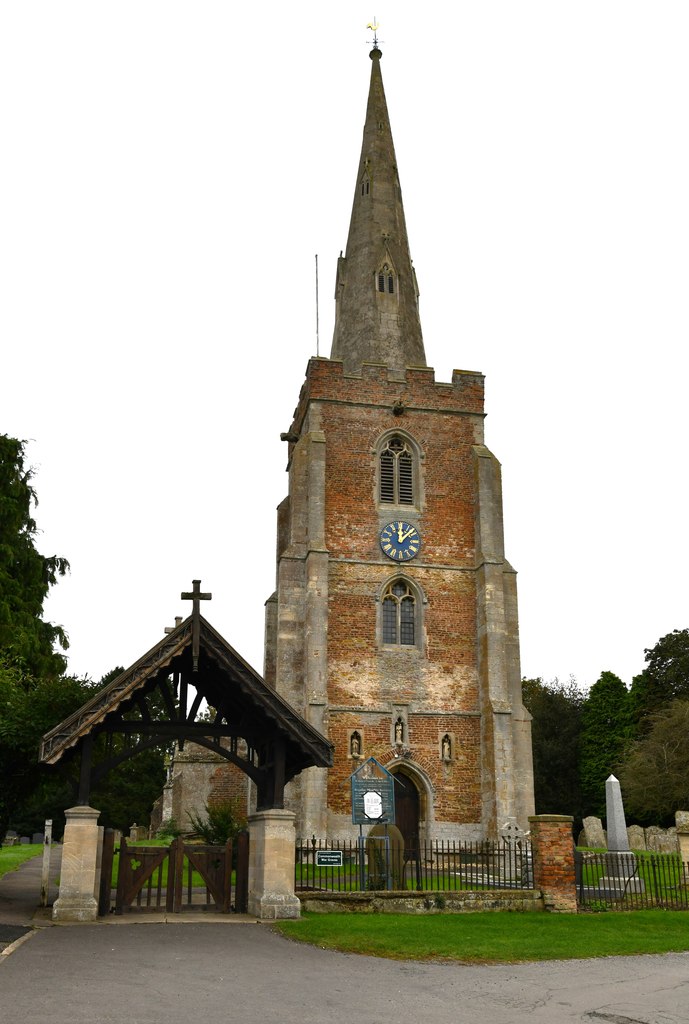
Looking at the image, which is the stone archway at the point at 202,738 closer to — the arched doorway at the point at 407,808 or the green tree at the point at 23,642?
the green tree at the point at 23,642

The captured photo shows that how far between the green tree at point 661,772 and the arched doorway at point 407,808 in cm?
1803

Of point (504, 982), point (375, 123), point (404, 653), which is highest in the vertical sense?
point (375, 123)

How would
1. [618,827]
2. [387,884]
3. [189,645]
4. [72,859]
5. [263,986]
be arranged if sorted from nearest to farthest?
1. [263,986]
2. [72,859]
3. [189,645]
4. [387,884]
5. [618,827]

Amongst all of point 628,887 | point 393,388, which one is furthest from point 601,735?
point 628,887

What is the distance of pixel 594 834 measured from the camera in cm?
4016

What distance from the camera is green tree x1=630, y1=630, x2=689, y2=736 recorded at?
2148 inches

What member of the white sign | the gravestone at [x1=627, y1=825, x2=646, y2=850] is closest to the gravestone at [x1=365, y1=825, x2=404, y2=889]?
the white sign

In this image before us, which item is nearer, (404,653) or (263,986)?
(263,986)

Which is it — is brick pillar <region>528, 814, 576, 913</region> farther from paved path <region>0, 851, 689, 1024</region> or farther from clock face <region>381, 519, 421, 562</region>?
clock face <region>381, 519, 421, 562</region>

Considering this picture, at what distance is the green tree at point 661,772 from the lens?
44.1 m

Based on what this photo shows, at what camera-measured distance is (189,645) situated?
15.9m

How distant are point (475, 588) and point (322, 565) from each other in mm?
5471

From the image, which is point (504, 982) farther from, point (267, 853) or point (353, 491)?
point (353, 491)

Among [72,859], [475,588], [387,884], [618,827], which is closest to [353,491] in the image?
[475,588]
